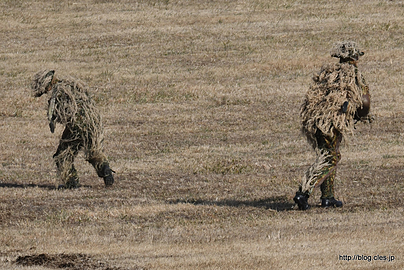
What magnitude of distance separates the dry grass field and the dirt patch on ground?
0.02 meters

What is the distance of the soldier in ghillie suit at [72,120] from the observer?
524 inches

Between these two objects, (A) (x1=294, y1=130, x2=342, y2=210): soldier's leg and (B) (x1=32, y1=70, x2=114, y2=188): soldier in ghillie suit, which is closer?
(A) (x1=294, y1=130, x2=342, y2=210): soldier's leg

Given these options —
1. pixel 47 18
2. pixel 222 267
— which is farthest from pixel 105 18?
pixel 222 267

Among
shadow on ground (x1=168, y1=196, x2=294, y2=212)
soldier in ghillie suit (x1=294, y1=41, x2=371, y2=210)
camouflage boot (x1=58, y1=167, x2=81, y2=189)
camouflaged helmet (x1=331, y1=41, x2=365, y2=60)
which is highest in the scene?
camouflaged helmet (x1=331, y1=41, x2=365, y2=60)

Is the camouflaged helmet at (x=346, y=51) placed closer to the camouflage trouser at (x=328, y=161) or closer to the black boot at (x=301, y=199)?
the camouflage trouser at (x=328, y=161)

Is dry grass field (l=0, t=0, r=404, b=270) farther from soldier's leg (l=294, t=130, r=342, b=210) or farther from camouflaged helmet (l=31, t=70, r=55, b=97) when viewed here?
camouflaged helmet (l=31, t=70, r=55, b=97)

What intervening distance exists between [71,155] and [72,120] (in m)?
0.67

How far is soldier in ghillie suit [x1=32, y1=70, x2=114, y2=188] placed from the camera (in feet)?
43.7

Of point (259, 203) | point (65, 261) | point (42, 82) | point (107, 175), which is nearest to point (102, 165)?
point (107, 175)

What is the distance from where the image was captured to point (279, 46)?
29.4 meters

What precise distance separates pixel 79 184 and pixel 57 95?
1741 millimetres

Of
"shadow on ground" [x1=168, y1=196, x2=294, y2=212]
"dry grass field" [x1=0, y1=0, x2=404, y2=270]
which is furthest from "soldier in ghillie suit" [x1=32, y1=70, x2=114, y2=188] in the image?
"shadow on ground" [x1=168, y1=196, x2=294, y2=212]

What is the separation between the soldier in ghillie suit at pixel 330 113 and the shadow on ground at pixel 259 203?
520 mm

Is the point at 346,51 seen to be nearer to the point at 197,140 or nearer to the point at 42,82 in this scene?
the point at 42,82
